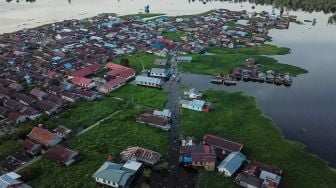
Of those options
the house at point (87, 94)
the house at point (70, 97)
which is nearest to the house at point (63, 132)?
the house at point (70, 97)

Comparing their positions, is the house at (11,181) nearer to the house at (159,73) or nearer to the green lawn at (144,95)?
the green lawn at (144,95)

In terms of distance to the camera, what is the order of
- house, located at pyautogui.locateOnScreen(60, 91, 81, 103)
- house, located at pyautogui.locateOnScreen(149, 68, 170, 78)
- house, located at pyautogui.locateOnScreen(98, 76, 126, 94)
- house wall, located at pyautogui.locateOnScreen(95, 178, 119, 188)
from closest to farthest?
house wall, located at pyautogui.locateOnScreen(95, 178, 119, 188) < house, located at pyautogui.locateOnScreen(60, 91, 81, 103) < house, located at pyautogui.locateOnScreen(98, 76, 126, 94) < house, located at pyautogui.locateOnScreen(149, 68, 170, 78)

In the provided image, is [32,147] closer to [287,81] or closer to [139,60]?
[139,60]

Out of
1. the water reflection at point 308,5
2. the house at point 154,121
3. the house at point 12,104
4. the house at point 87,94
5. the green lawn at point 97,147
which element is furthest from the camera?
the water reflection at point 308,5

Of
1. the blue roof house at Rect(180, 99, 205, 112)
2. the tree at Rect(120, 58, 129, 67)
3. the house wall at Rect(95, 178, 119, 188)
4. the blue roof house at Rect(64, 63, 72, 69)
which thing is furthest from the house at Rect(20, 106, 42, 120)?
the tree at Rect(120, 58, 129, 67)

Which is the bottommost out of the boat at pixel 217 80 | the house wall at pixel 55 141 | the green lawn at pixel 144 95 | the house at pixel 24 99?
the house wall at pixel 55 141

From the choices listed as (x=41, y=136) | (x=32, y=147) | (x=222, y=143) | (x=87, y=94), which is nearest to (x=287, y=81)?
(x=222, y=143)

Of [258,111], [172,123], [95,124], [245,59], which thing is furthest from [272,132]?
[245,59]

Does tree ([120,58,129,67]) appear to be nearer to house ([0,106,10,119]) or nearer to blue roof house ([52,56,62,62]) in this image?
blue roof house ([52,56,62,62])
